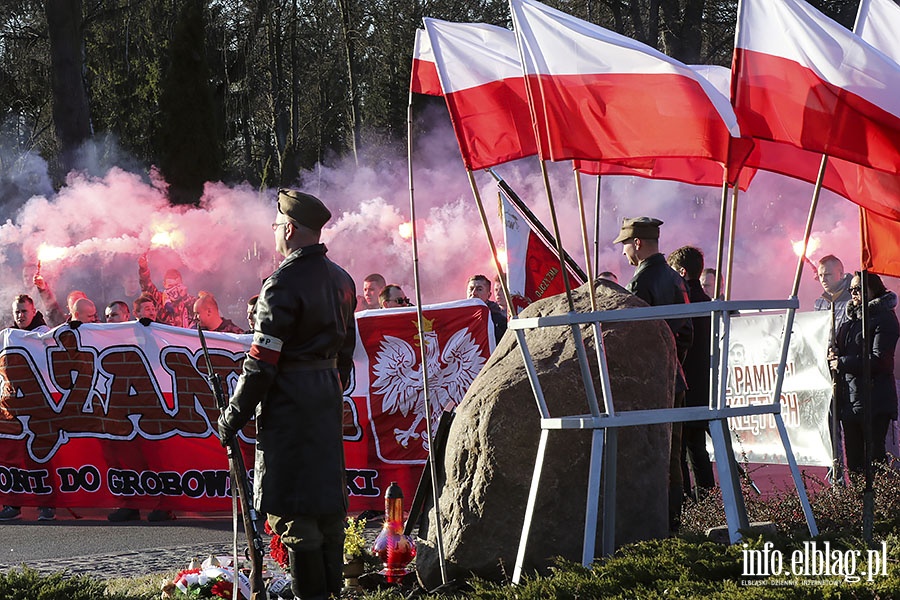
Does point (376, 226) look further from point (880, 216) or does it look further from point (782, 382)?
point (782, 382)

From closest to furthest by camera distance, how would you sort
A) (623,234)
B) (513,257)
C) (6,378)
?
(623,234)
(513,257)
(6,378)

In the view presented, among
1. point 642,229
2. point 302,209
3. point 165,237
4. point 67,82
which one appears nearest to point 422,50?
point 302,209

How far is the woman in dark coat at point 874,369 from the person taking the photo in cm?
947

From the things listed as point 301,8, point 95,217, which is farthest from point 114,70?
point 95,217

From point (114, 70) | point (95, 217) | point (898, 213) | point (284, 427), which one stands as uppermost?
point (114, 70)

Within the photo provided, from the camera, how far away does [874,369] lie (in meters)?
9.59

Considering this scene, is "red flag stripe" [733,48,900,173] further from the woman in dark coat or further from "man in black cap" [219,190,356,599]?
the woman in dark coat

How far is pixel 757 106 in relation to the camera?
206 inches

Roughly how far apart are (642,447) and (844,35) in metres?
2.21

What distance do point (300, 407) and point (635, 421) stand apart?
1.54 metres

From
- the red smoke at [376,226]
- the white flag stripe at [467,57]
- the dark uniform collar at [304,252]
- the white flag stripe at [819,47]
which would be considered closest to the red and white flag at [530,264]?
the white flag stripe at [467,57]

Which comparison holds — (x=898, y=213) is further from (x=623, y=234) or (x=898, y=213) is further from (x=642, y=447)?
(x=623, y=234)

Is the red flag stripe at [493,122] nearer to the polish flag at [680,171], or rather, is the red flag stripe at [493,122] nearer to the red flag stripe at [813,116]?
the polish flag at [680,171]

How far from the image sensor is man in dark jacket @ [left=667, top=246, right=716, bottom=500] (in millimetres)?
8703
